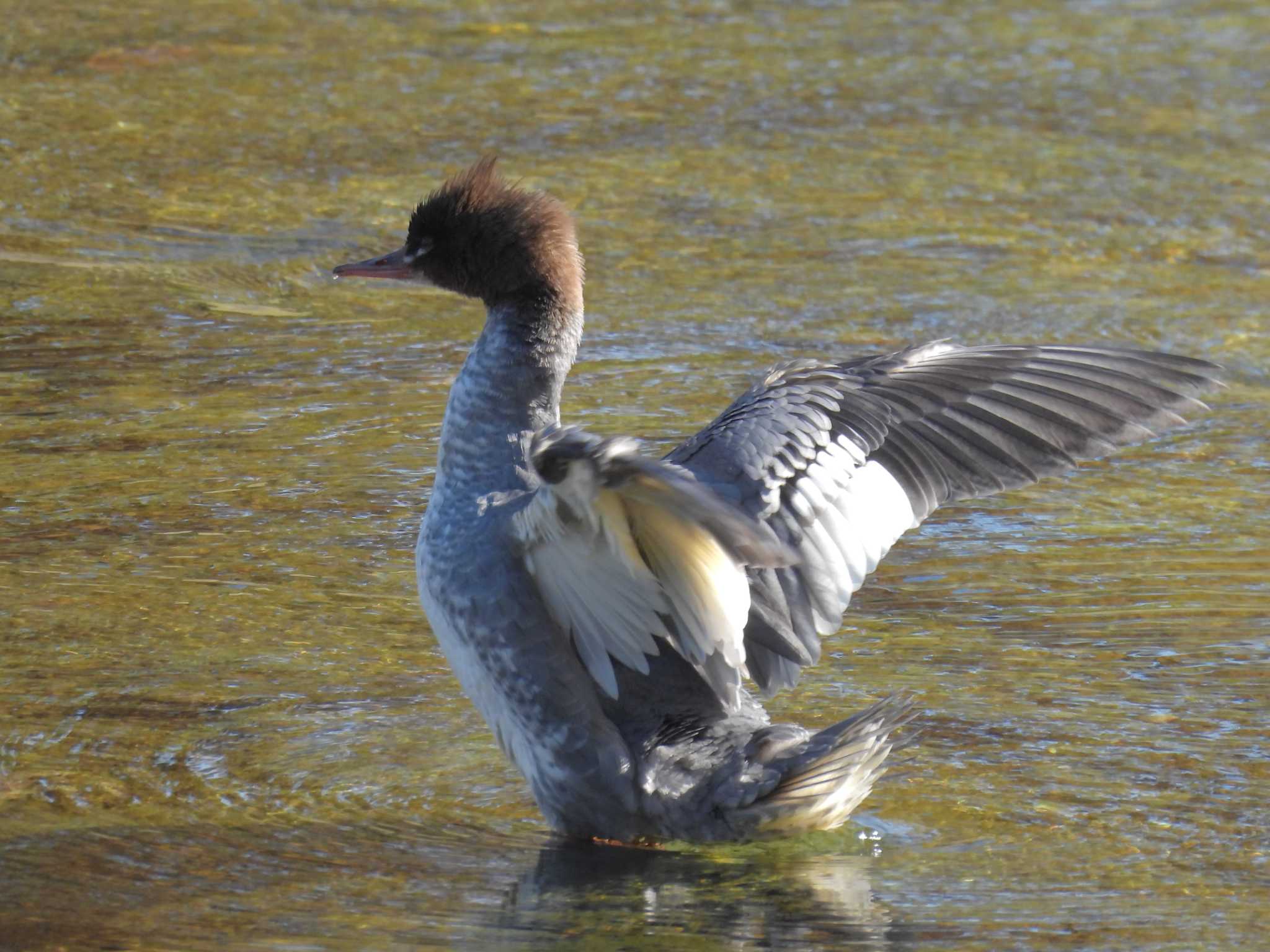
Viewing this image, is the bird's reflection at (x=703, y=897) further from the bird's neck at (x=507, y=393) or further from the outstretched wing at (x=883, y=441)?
the bird's neck at (x=507, y=393)

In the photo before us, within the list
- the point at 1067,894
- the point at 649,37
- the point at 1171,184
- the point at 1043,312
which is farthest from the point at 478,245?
the point at 649,37

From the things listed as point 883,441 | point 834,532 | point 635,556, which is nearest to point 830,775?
point 834,532

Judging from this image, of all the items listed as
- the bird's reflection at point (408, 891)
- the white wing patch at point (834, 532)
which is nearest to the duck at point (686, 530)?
the white wing patch at point (834, 532)

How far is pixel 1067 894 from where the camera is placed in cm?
400

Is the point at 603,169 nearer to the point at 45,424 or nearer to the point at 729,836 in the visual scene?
the point at 45,424

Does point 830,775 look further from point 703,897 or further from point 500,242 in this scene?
point 500,242

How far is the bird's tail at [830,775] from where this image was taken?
14.0ft

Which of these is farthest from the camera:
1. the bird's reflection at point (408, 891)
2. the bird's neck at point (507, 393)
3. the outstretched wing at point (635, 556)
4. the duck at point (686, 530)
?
the bird's neck at point (507, 393)

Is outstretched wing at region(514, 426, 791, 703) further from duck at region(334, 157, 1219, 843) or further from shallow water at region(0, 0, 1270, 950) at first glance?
shallow water at region(0, 0, 1270, 950)

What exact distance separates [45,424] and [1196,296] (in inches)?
185

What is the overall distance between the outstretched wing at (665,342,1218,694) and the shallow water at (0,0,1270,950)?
510mm

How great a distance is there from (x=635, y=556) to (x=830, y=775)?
26.9 inches

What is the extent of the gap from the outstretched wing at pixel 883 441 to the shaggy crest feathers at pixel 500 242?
0.57 meters

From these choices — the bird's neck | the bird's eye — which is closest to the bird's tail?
the bird's neck
